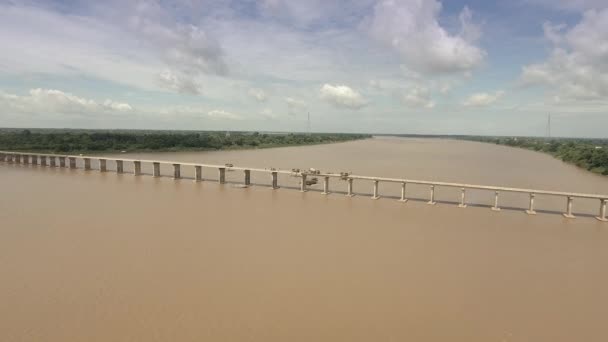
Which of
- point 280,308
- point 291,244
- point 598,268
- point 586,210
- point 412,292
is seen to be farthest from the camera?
point 586,210

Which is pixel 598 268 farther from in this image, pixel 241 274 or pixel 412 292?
pixel 241 274

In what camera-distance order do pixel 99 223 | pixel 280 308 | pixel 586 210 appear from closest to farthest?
pixel 280 308
pixel 99 223
pixel 586 210

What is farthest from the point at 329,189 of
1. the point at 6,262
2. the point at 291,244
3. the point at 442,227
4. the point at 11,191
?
→ the point at 11,191

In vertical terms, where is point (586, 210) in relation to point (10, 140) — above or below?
below

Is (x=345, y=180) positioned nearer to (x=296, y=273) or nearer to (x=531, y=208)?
(x=531, y=208)

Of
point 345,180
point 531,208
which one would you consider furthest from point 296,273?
point 345,180

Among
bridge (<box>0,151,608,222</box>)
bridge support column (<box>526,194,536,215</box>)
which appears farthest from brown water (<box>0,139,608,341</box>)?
bridge (<box>0,151,608,222</box>)

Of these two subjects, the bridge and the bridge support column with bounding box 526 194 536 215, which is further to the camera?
the bridge support column with bounding box 526 194 536 215

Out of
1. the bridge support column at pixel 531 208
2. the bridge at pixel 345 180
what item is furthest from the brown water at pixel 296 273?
the bridge at pixel 345 180

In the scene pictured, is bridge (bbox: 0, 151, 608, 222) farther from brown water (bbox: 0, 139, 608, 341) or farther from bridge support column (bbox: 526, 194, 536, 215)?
brown water (bbox: 0, 139, 608, 341)

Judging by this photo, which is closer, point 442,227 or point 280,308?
point 280,308
